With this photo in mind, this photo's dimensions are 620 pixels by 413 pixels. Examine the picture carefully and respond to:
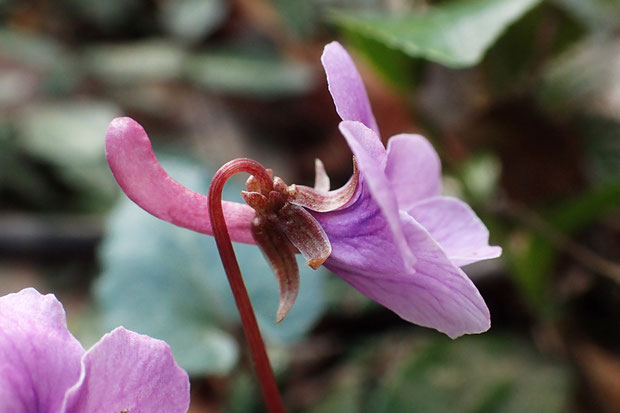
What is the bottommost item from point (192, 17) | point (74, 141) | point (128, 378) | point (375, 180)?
point (74, 141)

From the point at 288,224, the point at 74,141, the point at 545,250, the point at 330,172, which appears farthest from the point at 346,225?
the point at 330,172

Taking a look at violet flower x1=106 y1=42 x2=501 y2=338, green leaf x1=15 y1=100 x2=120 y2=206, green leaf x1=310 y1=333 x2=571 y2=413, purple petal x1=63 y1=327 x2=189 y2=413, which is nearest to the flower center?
violet flower x1=106 y1=42 x2=501 y2=338

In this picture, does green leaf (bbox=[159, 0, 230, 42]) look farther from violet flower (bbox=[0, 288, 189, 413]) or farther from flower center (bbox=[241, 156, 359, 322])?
violet flower (bbox=[0, 288, 189, 413])

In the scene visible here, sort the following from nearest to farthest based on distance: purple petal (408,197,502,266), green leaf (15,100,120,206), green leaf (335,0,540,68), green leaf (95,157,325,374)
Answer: purple petal (408,197,502,266), green leaf (335,0,540,68), green leaf (95,157,325,374), green leaf (15,100,120,206)

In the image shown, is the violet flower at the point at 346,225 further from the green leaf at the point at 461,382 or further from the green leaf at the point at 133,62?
the green leaf at the point at 133,62

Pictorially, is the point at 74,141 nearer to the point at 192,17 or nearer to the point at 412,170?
the point at 192,17

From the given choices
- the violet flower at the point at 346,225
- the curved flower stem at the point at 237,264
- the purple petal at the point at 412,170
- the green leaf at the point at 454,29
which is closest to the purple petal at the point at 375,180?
→ the violet flower at the point at 346,225
